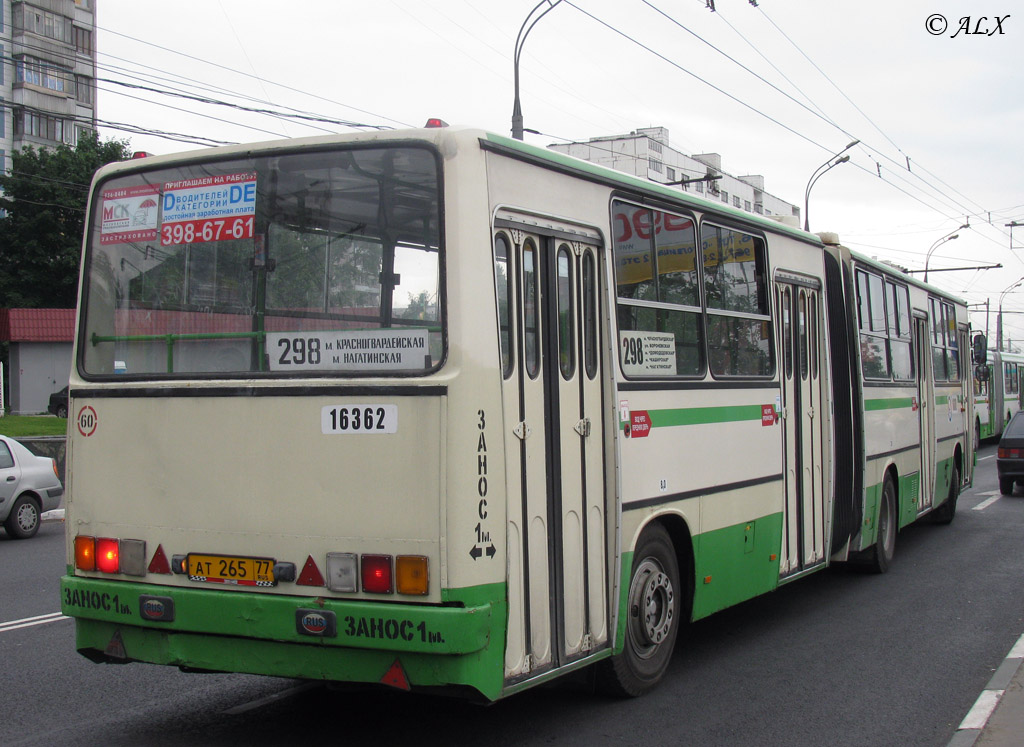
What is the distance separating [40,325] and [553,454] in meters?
38.5

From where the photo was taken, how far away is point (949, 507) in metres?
15.6

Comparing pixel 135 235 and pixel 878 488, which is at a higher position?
pixel 135 235

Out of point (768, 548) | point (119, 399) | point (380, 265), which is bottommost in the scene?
point (768, 548)

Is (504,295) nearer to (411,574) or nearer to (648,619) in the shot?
(411,574)

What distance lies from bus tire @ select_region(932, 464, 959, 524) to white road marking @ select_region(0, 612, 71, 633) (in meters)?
11.7

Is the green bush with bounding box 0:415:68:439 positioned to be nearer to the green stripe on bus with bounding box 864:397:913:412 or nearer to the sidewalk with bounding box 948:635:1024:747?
the green stripe on bus with bounding box 864:397:913:412

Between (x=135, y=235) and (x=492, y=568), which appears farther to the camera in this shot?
(x=135, y=235)

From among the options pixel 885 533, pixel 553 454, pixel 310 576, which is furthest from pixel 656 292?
pixel 885 533

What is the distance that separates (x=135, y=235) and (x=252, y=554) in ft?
6.20

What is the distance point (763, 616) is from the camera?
9.34 meters

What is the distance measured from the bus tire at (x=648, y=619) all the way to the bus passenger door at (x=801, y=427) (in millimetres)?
2024

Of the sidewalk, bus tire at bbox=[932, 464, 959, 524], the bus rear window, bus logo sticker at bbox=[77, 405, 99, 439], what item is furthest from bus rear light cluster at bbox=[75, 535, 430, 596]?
bus tire at bbox=[932, 464, 959, 524]

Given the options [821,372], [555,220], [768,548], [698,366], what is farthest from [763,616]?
[555,220]

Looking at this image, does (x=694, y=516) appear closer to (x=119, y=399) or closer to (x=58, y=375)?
(x=119, y=399)
